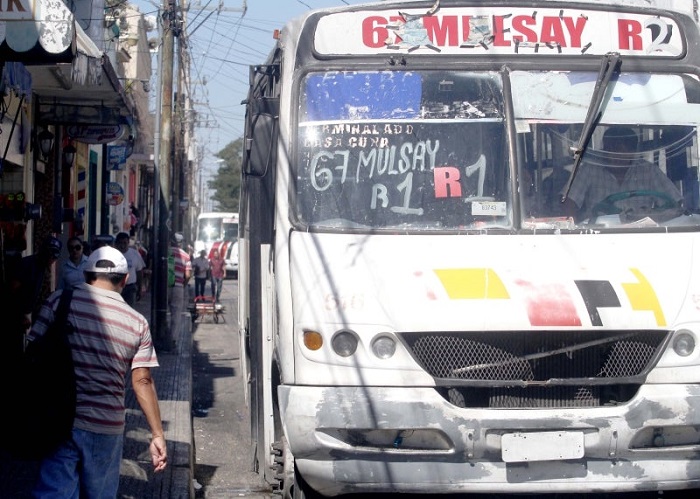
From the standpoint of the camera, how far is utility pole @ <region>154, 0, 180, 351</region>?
16453mm

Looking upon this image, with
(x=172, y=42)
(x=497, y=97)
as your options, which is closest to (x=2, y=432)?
(x=497, y=97)

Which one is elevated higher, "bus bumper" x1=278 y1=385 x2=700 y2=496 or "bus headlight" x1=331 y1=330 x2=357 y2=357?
"bus headlight" x1=331 y1=330 x2=357 y2=357

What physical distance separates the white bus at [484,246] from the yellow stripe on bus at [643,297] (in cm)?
1

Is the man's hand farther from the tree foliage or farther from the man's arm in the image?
the tree foliage

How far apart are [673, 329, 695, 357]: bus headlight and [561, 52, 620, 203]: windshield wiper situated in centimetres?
97

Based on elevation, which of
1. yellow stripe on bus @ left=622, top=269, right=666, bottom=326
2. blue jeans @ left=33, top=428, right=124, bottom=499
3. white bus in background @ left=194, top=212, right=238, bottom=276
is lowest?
blue jeans @ left=33, top=428, right=124, bottom=499

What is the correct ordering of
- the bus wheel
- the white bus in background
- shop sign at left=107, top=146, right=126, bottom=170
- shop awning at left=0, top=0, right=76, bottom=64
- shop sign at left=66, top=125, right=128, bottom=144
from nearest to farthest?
the bus wheel < shop awning at left=0, top=0, right=76, bottom=64 < shop sign at left=66, top=125, right=128, bottom=144 < shop sign at left=107, top=146, right=126, bottom=170 < the white bus in background

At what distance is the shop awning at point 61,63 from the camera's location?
6.76 m

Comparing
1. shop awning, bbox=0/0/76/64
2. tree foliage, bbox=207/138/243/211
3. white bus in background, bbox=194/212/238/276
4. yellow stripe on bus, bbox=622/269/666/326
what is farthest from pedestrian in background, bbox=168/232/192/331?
tree foliage, bbox=207/138/243/211

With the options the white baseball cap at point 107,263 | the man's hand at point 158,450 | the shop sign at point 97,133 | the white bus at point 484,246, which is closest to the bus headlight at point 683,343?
the white bus at point 484,246

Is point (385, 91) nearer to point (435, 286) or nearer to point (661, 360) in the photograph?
point (435, 286)

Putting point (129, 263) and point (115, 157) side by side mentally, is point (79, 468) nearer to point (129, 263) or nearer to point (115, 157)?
point (129, 263)

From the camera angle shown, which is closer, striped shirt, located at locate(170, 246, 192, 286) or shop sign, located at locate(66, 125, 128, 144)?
shop sign, located at locate(66, 125, 128, 144)

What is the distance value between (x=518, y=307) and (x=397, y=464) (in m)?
1.00
